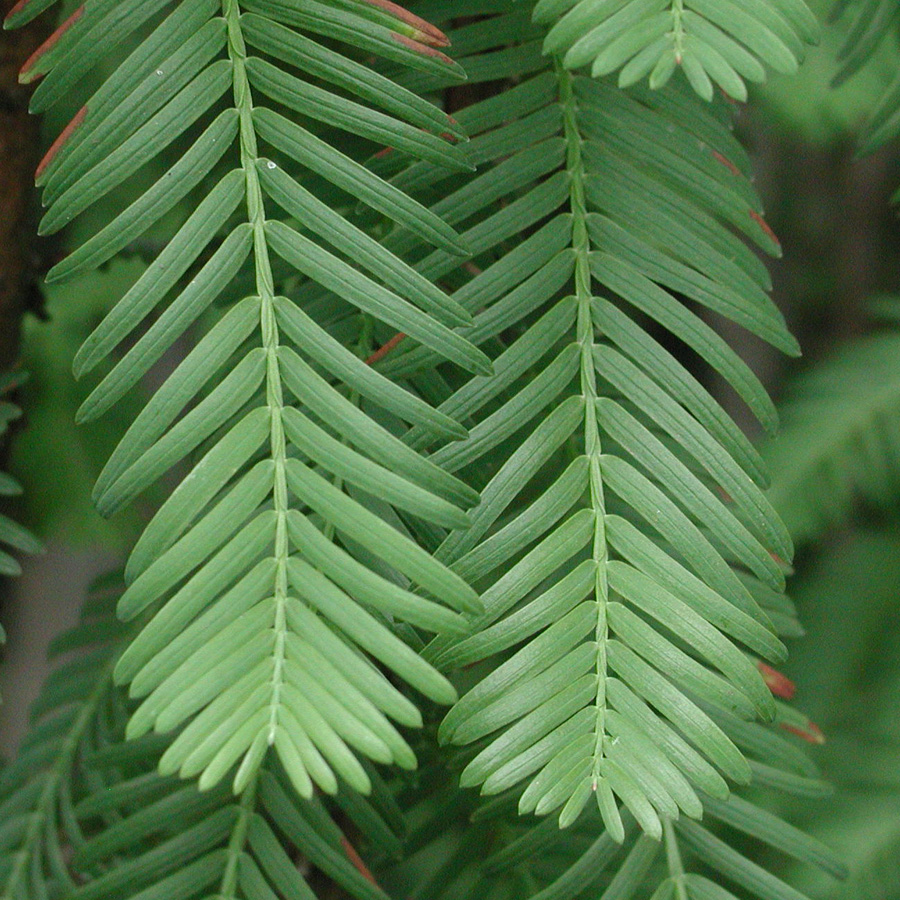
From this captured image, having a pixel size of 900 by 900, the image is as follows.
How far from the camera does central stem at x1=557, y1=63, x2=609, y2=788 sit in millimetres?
304

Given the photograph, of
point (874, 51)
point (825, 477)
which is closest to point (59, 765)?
point (874, 51)

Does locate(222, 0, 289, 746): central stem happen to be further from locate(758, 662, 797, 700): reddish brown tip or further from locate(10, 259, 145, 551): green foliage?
locate(10, 259, 145, 551): green foliage

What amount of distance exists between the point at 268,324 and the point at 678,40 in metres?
0.14

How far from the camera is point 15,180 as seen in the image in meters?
0.50

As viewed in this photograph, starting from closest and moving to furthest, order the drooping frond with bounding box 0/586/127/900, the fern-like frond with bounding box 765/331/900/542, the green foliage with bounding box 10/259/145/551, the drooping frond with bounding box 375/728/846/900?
the drooping frond with bounding box 375/728/846/900 < the drooping frond with bounding box 0/586/127/900 < the green foliage with bounding box 10/259/145/551 < the fern-like frond with bounding box 765/331/900/542

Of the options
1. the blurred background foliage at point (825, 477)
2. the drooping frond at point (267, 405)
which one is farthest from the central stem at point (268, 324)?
the blurred background foliage at point (825, 477)

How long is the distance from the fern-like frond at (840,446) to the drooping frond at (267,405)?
905 millimetres

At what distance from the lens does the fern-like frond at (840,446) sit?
1159mm

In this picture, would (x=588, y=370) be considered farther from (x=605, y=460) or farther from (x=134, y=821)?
(x=134, y=821)

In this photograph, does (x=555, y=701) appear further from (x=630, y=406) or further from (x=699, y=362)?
(x=699, y=362)

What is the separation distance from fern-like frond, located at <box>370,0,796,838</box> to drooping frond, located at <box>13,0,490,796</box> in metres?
0.03

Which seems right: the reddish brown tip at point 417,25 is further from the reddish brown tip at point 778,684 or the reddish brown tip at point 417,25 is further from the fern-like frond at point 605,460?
the reddish brown tip at point 778,684

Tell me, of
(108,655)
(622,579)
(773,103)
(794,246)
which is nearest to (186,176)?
(622,579)

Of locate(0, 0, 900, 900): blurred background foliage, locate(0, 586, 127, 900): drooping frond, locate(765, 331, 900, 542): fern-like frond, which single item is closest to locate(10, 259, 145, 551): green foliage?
locate(0, 0, 900, 900): blurred background foliage
